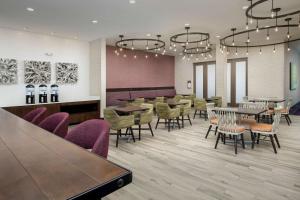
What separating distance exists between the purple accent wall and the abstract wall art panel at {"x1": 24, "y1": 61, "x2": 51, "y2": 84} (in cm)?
285

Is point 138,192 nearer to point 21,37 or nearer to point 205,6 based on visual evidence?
point 205,6

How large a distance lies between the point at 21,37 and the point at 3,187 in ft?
23.4

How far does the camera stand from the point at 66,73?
7617 millimetres

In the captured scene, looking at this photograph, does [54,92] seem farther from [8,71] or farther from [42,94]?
[8,71]

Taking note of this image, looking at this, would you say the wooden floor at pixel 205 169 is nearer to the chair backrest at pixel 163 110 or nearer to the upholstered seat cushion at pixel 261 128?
the upholstered seat cushion at pixel 261 128

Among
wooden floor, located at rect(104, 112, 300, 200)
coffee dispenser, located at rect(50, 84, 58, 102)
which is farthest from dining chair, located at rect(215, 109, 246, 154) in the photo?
coffee dispenser, located at rect(50, 84, 58, 102)

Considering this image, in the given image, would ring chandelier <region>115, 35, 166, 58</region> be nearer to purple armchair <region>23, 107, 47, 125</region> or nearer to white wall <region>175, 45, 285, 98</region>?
white wall <region>175, 45, 285, 98</region>

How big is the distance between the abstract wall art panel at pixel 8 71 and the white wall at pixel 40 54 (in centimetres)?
13

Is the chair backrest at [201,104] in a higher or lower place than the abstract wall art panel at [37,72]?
lower

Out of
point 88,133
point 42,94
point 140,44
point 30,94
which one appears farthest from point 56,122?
point 140,44

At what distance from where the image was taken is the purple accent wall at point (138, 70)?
9.67 metres

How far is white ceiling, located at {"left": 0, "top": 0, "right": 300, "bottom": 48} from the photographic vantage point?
4621 millimetres

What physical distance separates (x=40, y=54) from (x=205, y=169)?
6470mm

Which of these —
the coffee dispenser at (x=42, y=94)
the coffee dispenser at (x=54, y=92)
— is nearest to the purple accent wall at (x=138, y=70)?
the coffee dispenser at (x=54, y=92)
